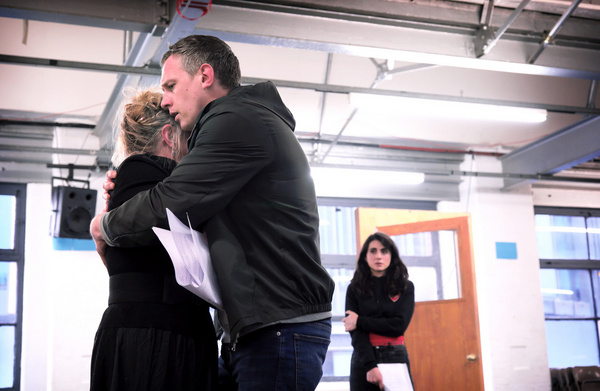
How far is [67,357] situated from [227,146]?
6.19 meters

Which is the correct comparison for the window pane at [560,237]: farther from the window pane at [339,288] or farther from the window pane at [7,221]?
the window pane at [7,221]

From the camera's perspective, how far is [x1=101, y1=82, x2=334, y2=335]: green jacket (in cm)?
124

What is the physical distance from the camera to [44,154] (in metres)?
7.14

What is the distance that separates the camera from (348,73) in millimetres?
6898

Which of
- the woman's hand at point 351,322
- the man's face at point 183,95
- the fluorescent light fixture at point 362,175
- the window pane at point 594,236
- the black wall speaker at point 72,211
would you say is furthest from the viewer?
the window pane at point 594,236

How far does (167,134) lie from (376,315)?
9.19 feet

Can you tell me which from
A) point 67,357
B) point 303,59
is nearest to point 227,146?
point 303,59

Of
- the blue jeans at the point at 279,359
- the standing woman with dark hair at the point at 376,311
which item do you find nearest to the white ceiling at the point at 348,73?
the standing woman with dark hair at the point at 376,311

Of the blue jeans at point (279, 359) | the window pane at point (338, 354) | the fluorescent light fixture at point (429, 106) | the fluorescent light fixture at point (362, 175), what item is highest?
the fluorescent light fixture at point (429, 106)

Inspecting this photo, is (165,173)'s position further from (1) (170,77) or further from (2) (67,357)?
(2) (67,357)

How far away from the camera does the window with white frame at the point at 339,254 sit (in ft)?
26.0

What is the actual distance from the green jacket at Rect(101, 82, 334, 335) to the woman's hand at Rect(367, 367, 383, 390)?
256cm

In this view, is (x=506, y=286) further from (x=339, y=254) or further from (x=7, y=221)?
(x=7, y=221)

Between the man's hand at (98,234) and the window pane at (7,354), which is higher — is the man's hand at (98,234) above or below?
above
